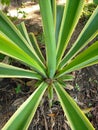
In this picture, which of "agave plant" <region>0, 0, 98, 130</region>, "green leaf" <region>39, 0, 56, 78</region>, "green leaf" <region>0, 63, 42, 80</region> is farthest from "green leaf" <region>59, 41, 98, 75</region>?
"green leaf" <region>0, 63, 42, 80</region>

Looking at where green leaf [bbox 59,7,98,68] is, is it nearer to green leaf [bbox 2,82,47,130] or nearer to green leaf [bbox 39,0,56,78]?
green leaf [bbox 39,0,56,78]

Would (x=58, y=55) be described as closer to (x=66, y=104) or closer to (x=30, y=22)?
(x=66, y=104)

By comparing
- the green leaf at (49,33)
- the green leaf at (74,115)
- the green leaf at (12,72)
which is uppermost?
the green leaf at (49,33)

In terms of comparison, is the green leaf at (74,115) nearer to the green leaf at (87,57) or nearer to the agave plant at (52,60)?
the agave plant at (52,60)

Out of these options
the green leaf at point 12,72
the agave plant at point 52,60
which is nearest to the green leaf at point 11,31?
the agave plant at point 52,60

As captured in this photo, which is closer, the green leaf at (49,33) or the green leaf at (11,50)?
the green leaf at (11,50)

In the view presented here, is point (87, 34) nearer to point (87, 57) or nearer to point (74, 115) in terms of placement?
point (87, 57)

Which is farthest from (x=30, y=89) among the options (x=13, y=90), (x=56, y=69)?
(x=56, y=69)
